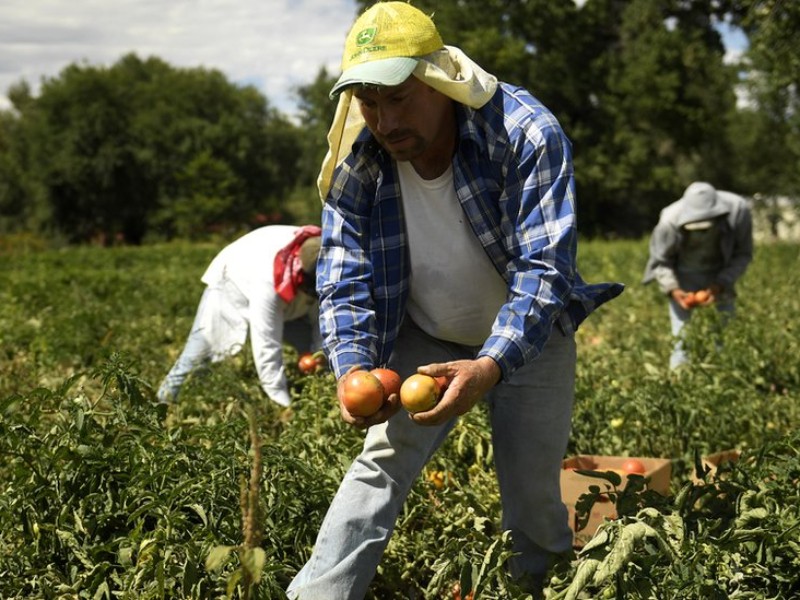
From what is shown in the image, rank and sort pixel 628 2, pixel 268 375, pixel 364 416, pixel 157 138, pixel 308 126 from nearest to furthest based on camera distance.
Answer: pixel 364 416, pixel 268 375, pixel 628 2, pixel 308 126, pixel 157 138

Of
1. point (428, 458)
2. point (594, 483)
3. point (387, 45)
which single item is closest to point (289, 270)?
point (594, 483)

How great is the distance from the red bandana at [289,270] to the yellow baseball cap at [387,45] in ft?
9.67

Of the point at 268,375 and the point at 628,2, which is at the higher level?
the point at 628,2

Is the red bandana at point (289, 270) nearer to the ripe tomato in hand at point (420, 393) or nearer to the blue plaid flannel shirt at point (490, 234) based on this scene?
the blue plaid flannel shirt at point (490, 234)

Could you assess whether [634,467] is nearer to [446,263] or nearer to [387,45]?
[446,263]

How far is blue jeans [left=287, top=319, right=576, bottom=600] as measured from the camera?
287 centimetres

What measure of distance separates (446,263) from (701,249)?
15.3 ft

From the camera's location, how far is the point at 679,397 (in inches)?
201

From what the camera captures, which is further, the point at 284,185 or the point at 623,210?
the point at 284,185

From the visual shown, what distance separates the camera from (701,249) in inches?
286

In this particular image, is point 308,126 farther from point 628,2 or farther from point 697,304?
point 697,304

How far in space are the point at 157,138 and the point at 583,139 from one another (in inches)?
954

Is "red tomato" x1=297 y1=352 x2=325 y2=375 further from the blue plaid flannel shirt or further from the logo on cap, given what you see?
the logo on cap

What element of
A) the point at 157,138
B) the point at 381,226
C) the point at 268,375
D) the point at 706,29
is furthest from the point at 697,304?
the point at 157,138
